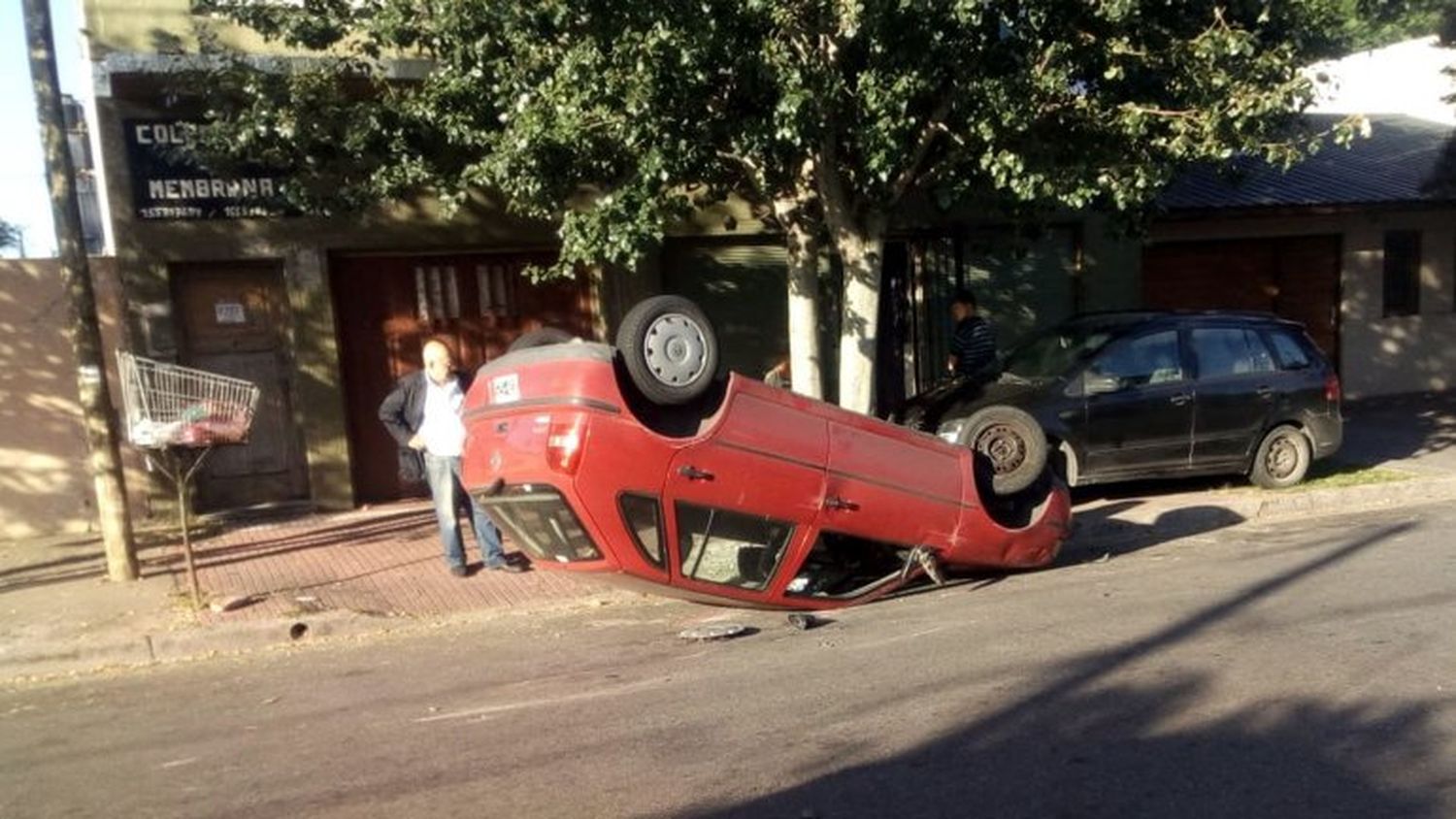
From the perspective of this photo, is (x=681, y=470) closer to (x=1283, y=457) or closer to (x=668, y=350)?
(x=668, y=350)

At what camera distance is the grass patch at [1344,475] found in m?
10.7

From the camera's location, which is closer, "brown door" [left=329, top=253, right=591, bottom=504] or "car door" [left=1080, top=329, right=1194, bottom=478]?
"car door" [left=1080, top=329, right=1194, bottom=478]

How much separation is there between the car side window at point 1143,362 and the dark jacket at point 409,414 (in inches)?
212

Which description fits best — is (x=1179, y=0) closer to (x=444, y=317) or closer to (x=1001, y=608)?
(x=1001, y=608)

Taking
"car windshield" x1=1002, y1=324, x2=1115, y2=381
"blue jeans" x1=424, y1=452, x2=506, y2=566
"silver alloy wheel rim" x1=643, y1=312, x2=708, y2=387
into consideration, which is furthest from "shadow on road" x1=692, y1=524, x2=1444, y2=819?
"car windshield" x1=1002, y1=324, x2=1115, y2=381

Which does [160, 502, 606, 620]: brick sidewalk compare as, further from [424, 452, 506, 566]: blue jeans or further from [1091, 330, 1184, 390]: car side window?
[1091, 330, 1184, 390]: car side window

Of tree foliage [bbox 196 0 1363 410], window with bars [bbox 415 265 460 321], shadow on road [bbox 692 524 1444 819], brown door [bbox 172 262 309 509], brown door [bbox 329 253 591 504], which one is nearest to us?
shadow on road [bbox 692 524 1444 819]

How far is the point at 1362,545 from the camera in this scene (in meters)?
8.54

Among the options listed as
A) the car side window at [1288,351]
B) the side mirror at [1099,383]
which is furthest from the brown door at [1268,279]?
the side mirror at [1099,383]

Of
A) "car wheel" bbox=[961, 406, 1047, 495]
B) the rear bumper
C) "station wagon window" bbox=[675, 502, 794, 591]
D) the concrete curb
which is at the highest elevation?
"car wheel" bbox=[961, 406, 1047, 495]

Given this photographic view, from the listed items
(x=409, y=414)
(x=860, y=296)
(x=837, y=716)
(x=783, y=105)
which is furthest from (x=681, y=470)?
(x=860, y=296)

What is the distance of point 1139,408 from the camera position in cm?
998

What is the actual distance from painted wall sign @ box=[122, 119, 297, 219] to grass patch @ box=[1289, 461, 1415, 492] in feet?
31.5

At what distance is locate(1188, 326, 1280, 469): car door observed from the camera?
404 inches
